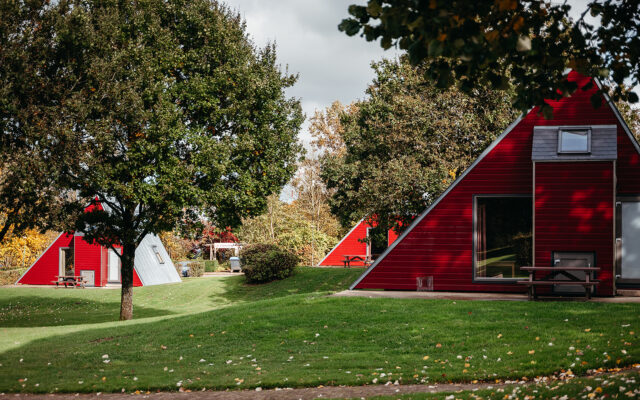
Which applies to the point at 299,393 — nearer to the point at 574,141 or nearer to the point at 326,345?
the point at 326,345

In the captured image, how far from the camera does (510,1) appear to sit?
480 centimetres

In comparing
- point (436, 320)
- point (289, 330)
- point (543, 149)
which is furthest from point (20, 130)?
point (543, 149)

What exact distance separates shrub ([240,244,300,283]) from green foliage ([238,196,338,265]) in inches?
388

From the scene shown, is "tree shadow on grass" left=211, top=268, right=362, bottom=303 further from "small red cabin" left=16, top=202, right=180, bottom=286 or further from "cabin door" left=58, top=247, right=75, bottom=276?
"cabin door" left=58, top=247, right=75, bottom=276

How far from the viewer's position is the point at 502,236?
1638 centimetres

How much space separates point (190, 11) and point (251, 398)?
15.5m

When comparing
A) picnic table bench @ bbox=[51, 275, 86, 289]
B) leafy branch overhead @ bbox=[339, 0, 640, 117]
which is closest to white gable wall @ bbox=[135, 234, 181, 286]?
picnic table bench @ bbox=[51, 275, 86, 289]

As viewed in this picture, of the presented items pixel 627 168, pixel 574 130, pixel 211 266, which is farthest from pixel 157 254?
pixel 627 168

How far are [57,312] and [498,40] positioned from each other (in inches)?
971

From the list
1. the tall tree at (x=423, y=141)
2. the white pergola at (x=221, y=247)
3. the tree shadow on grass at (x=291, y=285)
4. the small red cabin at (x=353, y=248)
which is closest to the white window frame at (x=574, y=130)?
the tall tree at (x=423, y=141)

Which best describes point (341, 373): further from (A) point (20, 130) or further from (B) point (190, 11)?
(B) point (190, 11)

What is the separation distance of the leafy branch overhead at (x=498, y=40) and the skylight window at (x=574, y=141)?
8.99 metres

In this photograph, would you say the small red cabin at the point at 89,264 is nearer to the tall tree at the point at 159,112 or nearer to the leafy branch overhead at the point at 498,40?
the tall tree at the point at 159,112

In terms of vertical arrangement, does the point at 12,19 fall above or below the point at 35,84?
above
